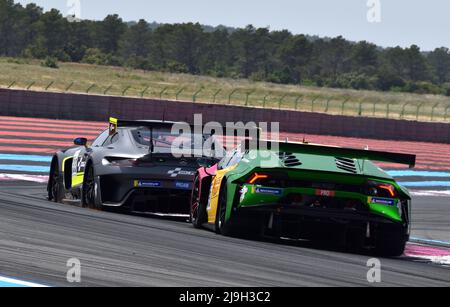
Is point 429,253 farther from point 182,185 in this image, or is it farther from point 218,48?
point 218,48

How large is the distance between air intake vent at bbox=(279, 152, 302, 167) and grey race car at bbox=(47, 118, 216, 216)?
194 centimetres

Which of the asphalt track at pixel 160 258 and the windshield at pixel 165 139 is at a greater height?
the windshield at pixel 165 139

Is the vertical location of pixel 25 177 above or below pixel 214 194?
below

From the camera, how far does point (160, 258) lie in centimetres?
791

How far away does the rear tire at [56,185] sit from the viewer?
14.4 meters

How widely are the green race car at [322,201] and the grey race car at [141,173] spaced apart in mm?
2197

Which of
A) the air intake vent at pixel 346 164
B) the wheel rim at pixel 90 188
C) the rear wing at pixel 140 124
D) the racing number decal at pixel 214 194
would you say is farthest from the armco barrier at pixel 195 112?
the air intake vent at pixel 346 164

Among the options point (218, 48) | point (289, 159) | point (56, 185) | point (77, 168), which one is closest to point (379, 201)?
point (289, 159)

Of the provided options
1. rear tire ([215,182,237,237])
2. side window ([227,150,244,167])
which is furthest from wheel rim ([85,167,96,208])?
rear tire ([215,182,237,237])

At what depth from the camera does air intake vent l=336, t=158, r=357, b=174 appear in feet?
32.9

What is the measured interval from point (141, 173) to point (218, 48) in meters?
149

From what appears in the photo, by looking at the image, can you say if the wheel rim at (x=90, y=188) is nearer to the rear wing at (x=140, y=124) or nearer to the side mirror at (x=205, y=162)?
the rear wing at (x=140, y=124)
